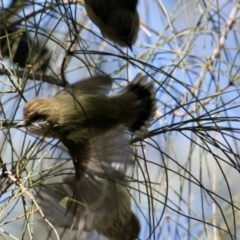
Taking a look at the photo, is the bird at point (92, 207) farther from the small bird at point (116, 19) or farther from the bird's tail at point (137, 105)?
the small bird at point (116, 19)

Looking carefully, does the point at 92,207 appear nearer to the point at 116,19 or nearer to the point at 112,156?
the point at 112,156

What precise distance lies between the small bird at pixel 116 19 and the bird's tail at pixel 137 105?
0.09m

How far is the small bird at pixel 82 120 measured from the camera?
0.77 metres

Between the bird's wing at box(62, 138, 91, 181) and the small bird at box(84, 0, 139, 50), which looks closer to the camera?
the bird's wing at box(62, 138, 91, 181)

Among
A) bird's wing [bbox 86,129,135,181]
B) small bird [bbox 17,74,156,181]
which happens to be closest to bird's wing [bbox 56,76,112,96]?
small bird [bbox 17,74,156,181]

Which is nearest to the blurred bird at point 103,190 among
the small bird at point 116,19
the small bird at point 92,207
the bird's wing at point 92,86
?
the small bird at point 92,207

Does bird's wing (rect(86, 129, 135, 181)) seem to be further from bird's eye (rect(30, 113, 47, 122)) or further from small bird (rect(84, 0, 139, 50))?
small bird (rect(84, 0, 139, 50))

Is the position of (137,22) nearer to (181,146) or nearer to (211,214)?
(181,146)

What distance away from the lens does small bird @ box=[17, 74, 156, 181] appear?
2.52 feet

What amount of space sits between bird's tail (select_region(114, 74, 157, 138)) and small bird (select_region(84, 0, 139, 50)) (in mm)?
92

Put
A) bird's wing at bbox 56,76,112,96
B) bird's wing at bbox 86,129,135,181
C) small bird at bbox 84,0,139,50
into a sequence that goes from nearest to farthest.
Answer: bird's wing at bbox 86,129,135,181, bird's wing at bbox 56,76,112,96, small bird at bbox 84,0,139,50

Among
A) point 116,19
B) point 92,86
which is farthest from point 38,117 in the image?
point 116,19

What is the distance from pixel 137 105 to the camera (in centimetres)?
87

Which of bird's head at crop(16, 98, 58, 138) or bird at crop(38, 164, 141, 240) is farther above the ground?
bird's head at crop(16, 98, 58, 138)
